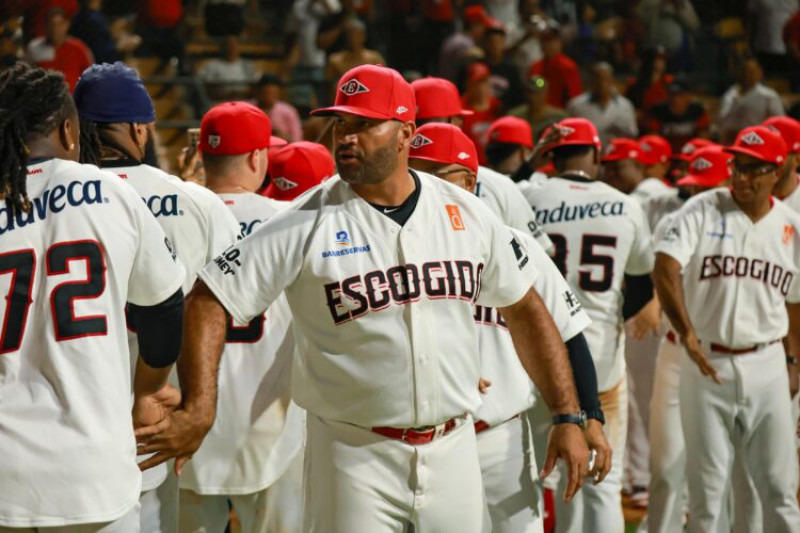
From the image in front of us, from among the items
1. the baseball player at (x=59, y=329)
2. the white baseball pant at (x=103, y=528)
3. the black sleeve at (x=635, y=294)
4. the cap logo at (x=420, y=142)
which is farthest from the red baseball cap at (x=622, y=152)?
the white baseball pant at (x=103, y=528)

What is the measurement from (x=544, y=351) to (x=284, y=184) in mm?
2291

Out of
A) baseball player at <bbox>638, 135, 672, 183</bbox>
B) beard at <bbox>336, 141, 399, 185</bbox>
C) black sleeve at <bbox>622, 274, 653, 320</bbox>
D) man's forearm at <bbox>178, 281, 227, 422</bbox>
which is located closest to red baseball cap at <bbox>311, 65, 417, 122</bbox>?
beard at <bbox>336, 141, 399, 185</bbox>

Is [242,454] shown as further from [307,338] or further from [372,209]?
[372,209]

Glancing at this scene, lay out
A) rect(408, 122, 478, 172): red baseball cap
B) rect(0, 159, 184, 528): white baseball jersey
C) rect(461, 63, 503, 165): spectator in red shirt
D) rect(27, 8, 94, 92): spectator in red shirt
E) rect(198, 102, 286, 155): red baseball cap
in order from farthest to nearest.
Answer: rect(461, 63, 503, 165): spectator in red shirt < rect(27, 8, 94, 92): spectator in red shirt < rect(408, 122, 478, 172): red baseball cap < rect(198, 102, 286, 155): red baseball cap < rect(0, 159, 184, 528): white baseball jersey

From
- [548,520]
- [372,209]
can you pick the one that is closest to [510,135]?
[548,520]

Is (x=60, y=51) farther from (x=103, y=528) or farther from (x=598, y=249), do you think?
(x=103, y=528)

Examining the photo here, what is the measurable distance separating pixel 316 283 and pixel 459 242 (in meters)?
0.47

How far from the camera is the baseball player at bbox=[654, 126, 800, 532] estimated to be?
6.23 meters

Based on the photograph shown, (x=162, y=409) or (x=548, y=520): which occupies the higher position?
(x=162, y=409)

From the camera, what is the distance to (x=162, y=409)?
341cm

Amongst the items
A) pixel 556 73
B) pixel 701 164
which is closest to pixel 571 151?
pixel 701 164

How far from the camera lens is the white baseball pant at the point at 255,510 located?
4691mm

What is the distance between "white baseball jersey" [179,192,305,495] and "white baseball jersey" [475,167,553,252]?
56.6 inches

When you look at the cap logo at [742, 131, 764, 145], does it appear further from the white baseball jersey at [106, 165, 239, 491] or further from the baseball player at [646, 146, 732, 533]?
the white baseball jersey at [106, 165, 239, 491]
